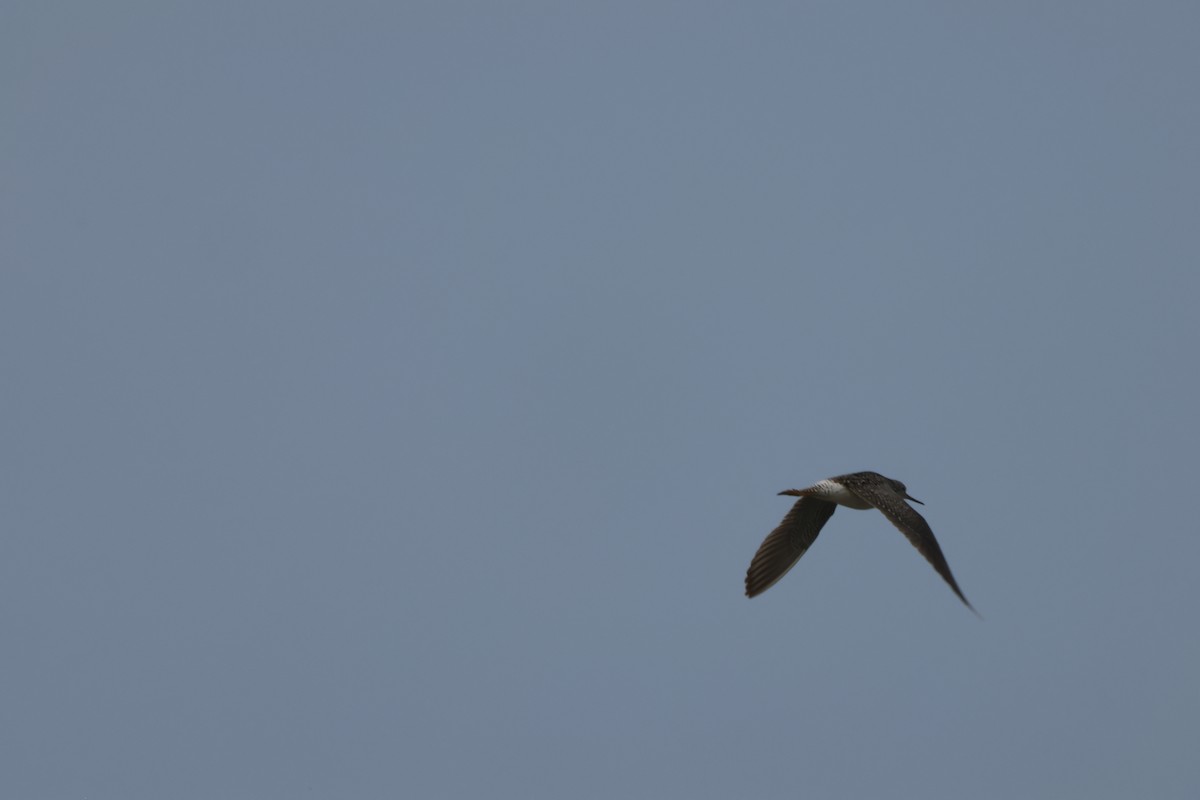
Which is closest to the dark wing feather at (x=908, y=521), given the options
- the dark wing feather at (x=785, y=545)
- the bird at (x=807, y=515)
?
the bird at (x=807, y=515)

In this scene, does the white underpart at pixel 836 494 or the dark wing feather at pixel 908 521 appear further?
the white underpart at pixel 836 494

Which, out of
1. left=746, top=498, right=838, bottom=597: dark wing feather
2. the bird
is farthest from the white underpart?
left=746, top=498, right=838, bottom=597: dark wing feather

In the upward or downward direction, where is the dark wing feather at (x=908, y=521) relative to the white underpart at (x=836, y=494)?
downward

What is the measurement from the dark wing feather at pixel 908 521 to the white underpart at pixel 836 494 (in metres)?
0.19

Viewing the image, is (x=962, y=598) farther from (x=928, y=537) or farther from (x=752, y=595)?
(x=752, y=595)

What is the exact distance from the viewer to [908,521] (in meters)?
23.6

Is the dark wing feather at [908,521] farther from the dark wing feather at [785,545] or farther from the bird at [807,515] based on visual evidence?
the dark wing feather at [785,545]

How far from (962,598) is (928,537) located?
3.33 metres

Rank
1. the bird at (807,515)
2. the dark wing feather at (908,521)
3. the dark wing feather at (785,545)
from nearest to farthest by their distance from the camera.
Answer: the dark wing feather at (908,521) < the bird at (807,515) < the dark wing feather at (785,545)

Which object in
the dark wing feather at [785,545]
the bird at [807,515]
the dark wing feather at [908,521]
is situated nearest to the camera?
the dark wing feather at [908,521]

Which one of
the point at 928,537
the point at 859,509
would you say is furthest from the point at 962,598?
the point at 859,509

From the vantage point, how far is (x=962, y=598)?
1981 centimetres

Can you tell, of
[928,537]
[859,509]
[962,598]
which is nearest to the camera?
[962,598]

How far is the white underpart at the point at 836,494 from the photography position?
25.8m
